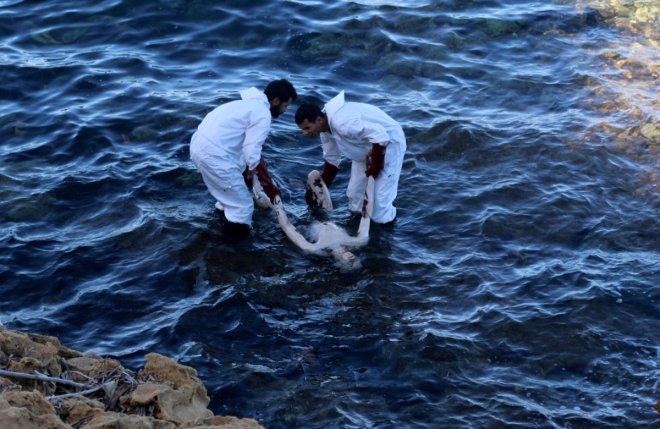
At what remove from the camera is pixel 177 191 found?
9.84 m

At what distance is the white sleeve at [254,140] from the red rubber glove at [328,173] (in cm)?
116

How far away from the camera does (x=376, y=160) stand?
8.70 metres

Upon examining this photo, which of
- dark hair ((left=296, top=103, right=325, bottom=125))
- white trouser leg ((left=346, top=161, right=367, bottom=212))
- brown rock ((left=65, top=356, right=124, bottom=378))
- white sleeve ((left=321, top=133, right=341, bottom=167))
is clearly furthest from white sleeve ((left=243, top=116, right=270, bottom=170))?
brown rock ((left=65, top=356, right=124, bottom=378))

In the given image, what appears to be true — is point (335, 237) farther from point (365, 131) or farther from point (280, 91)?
point (280, 91)

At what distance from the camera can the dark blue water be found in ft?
23.4

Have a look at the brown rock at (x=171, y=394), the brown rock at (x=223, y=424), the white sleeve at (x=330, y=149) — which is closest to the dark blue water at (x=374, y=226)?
the white sleeve at (x=330, y=149)

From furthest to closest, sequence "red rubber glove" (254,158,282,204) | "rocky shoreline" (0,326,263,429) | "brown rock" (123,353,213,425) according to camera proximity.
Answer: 1. "red rubber glove" (254,158,282,204)
2. "brown rock" (123,353,213,425)
3. "rocky shoreline" (0,326,263,429)

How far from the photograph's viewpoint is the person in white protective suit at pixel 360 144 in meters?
8.50

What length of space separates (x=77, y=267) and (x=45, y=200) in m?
1.37

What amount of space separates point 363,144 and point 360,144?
3 centimetres

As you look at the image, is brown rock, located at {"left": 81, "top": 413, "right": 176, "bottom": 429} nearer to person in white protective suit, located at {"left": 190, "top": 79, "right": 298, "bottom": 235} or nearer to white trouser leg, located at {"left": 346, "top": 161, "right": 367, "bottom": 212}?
person in white protective suit, located at {"left": 190, "top": 79, "right": 298, "bottom": 235}

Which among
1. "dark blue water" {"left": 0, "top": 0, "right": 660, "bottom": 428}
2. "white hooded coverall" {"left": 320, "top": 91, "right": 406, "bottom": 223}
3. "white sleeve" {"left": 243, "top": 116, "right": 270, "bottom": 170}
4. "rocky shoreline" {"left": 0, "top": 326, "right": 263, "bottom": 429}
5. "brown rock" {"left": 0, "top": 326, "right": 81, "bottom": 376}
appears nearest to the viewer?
"rocky shoreline" {"left": 0, "top": 326, "right": 263, "bottom": 429}

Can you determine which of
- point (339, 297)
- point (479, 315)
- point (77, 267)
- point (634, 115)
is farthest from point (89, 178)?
point (634, 115)

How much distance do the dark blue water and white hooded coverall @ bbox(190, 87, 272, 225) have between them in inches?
23.8
